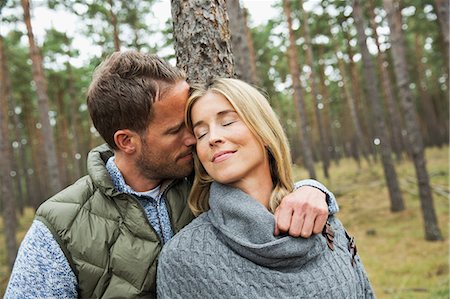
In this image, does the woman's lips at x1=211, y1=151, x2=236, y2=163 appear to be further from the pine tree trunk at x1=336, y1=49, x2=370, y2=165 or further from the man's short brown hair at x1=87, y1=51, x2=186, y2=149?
the pine tree trunk at x1=336, y1=49, x2=370, y2=165

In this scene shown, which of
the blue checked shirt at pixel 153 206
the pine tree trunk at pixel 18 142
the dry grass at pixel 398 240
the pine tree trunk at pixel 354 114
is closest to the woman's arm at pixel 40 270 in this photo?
the blue checked shirt at pixel 153 206

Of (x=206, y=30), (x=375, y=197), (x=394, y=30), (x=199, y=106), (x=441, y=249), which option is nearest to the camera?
(x=199, y=106)

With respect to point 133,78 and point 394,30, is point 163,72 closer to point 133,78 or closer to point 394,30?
point 133,78

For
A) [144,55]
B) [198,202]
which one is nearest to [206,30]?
[144,55]

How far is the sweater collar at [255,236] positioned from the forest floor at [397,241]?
78.0 inches

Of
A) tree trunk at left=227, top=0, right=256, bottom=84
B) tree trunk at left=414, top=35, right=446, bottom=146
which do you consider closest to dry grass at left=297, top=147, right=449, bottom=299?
tree trunk at left=227, top=0, right=256, bottom=84

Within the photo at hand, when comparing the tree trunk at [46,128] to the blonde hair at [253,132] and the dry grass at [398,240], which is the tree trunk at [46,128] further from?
the blonde hair at [253,132]

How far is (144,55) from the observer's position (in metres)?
2.22

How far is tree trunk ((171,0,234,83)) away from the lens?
106 inches

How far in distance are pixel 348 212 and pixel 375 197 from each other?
225cm

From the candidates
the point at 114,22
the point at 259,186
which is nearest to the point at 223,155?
the point at 259,186

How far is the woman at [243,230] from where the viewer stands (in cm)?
178

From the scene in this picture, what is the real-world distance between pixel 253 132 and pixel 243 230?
496mm

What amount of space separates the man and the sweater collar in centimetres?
7
